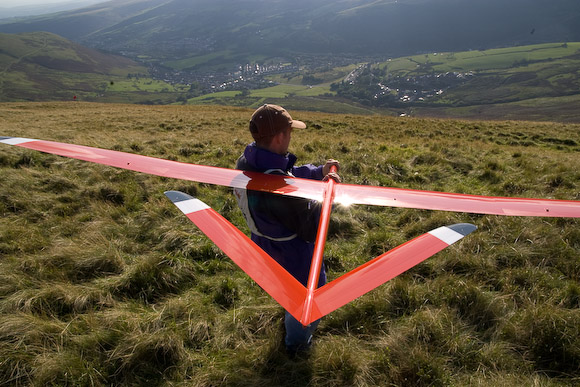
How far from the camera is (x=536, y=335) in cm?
299

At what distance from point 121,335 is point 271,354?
5.33 ft

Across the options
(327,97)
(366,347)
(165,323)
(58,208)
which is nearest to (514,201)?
(366,347)

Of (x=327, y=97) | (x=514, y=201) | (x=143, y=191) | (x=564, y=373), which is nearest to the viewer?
(x=564, y=373)

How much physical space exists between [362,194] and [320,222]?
116 cm

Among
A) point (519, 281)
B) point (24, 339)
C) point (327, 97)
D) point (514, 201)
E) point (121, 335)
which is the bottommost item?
point (327, 97)

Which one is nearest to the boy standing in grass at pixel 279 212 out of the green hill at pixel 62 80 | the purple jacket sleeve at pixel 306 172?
the purple jacket sleeve at pixel 306 172

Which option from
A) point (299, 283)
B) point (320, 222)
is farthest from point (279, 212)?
point (299, 283)

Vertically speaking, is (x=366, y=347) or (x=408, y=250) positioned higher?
(x=408, y=250)

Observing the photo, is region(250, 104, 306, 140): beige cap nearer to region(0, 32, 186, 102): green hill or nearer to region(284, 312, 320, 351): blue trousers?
region(284, 312, 320, 351): blue trousers

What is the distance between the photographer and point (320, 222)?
9.62 ft

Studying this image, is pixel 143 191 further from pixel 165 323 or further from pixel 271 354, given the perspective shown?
pixel 271 354

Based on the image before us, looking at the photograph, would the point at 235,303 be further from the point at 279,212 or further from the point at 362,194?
the point at 362,194

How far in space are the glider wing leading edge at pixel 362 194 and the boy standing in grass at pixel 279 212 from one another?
16 centimetres

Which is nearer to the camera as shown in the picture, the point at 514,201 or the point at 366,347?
the point at 366,347
